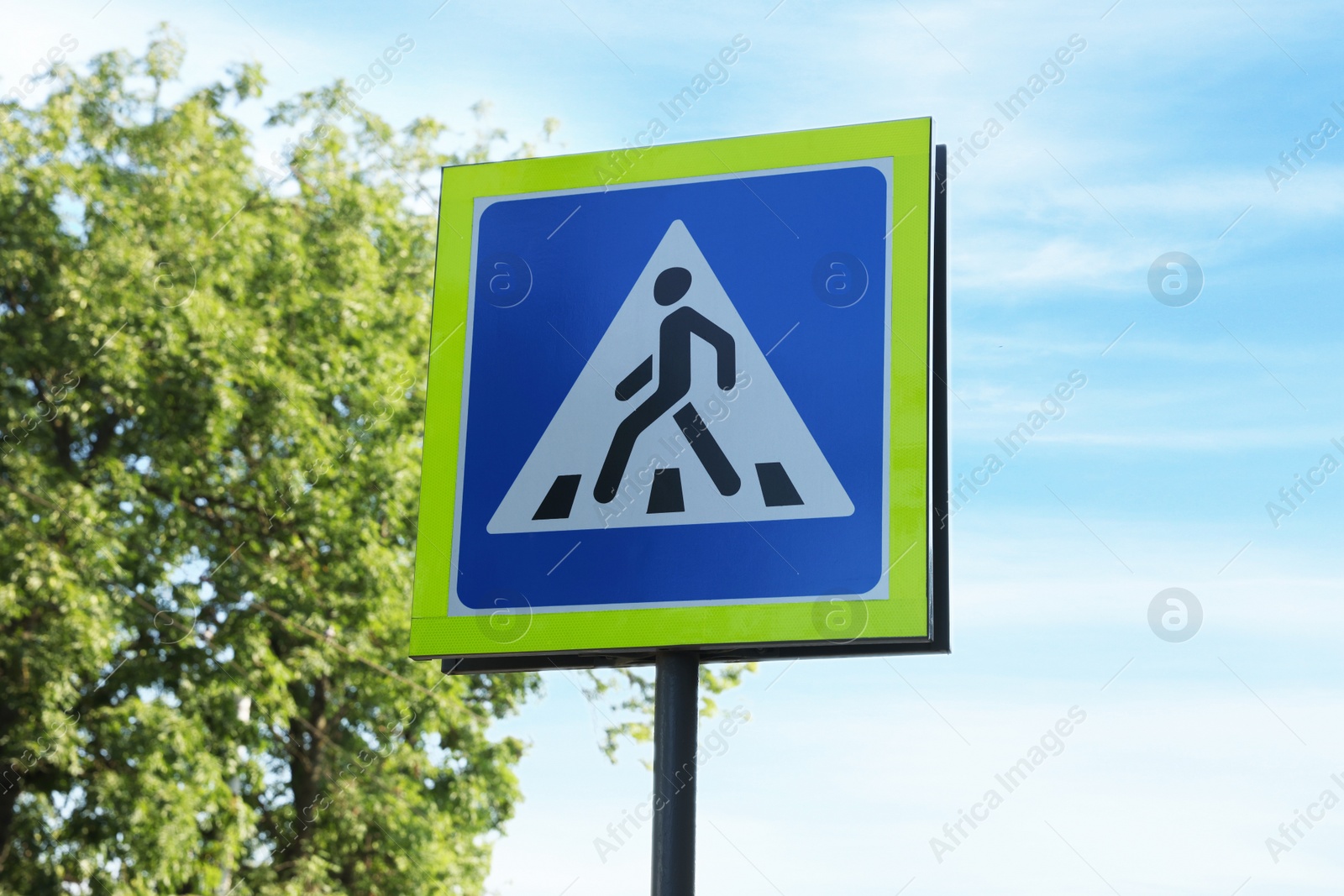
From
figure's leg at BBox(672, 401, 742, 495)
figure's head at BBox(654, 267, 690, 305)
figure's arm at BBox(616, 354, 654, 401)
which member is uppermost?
figure's head at BBox(654, 267, 690, 305)

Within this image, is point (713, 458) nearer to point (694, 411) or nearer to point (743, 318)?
point (694, 411)

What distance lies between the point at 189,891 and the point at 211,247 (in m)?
5.56

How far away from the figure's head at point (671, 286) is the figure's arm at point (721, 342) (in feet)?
0.15

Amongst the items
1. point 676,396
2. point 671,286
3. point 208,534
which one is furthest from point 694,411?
point 208,534

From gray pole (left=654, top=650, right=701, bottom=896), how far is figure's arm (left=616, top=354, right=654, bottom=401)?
0.66 metres

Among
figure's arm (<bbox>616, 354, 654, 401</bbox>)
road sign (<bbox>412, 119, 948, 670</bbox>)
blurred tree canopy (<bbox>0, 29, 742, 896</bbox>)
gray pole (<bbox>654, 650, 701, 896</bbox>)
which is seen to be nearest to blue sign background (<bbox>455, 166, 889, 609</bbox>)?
road sign (<bbox>412, 119, 948, 670</bbox>)

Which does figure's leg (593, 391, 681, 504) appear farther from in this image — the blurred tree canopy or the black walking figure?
the blurred tree canopy

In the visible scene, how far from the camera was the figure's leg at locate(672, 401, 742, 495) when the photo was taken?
2.71 metres

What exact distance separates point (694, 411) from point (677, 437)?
0.21 feet

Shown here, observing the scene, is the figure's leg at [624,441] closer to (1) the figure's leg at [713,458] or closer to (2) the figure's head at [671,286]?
(1) the figure's leg at [713,458]

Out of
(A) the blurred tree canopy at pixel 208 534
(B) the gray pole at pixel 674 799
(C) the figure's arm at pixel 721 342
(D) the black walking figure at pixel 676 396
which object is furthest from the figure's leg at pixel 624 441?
(A) the blurred tree canopy at pixel 208 534

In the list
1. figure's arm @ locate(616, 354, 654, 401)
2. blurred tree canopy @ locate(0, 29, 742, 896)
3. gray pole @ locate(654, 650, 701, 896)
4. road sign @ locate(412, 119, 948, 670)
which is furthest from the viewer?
blurred tree canopy @ locate(0, 29, 742, 896)

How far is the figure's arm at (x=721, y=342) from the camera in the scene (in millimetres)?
2746

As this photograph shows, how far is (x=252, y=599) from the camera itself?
38.4 feet
